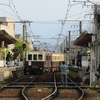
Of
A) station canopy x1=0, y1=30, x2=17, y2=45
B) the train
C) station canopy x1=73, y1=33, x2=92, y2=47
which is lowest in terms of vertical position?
the train

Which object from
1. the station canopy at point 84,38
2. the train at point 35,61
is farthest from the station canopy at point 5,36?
the train at point 35,61

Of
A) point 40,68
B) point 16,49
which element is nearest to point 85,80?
point 40,68

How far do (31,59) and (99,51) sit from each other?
55.0 ft

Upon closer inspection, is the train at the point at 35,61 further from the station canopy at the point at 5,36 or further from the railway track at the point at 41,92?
the railway track at the point at 41,92

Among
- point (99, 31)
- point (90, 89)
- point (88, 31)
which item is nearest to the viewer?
point (90, 89)

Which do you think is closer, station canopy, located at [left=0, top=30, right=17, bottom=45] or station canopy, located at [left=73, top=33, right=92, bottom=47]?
station canopy, located at [left=73, top=33, right=92, bottom=47]

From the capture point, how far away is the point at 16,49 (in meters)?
63.1

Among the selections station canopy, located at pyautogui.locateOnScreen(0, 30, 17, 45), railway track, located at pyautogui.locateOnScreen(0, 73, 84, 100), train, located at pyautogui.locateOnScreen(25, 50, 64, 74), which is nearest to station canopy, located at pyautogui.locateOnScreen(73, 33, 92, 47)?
railway track, located at pyautogui.locateOnScreen(0, 73, 84, 100)

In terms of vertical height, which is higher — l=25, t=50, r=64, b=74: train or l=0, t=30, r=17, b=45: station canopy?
l=0, t=30, r=17, b=45: station canopy

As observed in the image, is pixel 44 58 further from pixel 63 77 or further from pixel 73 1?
pixel 63 77

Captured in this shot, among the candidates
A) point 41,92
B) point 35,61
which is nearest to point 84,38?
point 41,92

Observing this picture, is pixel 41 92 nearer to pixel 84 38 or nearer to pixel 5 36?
pixel 84 38

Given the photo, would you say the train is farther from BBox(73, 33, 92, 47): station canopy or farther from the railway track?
the railway track

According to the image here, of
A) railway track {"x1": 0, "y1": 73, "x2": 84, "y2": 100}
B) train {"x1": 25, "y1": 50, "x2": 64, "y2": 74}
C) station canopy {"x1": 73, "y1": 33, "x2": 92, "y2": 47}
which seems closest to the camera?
railway track {"x1": 0, "y1": 73, "x2": 84, "y2": 100}
